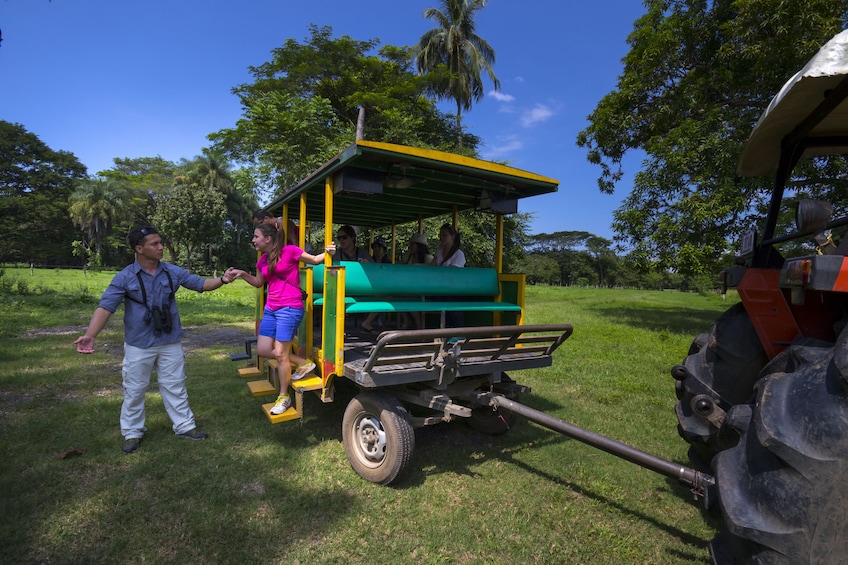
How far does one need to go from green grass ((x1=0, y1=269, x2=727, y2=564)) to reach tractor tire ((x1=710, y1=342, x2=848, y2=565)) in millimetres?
1319

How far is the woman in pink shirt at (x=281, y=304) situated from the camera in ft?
14.0

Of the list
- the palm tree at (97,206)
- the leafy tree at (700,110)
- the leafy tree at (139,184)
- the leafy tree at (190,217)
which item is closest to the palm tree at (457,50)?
the leafy tree at (700,110)

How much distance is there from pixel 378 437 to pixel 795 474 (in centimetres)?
270

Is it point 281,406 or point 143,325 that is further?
point 281,406

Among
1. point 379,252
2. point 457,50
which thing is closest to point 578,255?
point 457,50

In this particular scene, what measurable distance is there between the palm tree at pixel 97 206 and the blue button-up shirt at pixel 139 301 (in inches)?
2097

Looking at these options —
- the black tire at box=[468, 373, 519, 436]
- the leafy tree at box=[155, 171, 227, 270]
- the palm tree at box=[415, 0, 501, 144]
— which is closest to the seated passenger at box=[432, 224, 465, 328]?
the black tire at box=[468, 373, 519, 436]

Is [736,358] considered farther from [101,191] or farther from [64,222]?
[64,222]

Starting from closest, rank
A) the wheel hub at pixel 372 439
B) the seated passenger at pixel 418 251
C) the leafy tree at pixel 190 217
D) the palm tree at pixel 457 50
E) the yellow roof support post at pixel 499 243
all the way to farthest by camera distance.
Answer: the wheel hub at pixel 372 439
the yellow roof support post at pixel 499 243
the seated passenger at pixel 418 251
the palm tree at pixel 457 50
the leafy tree at pixel 190 217

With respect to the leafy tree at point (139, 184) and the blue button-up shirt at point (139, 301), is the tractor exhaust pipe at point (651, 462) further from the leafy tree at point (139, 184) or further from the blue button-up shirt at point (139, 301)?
the leafy tree at point (139, 184)

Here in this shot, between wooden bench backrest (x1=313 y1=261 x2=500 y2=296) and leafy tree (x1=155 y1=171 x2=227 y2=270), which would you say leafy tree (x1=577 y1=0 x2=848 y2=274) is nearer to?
wooden bench backrest (x1=313 y1=261 x2=500 y2=296)

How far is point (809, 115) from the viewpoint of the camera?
2467mm

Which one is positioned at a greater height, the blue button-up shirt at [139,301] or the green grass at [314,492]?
the blue button-up shirt at [139,301]

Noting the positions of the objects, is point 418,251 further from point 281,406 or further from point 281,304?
point 281,406
